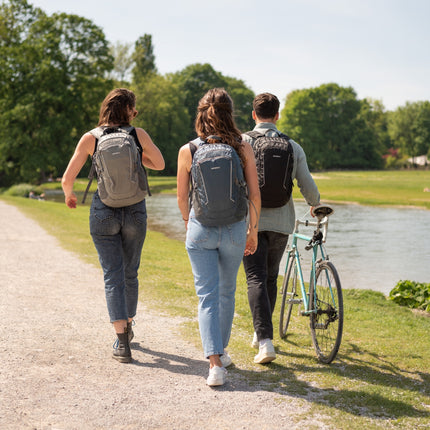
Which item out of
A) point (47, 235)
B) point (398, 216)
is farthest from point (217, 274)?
point (398, 216)

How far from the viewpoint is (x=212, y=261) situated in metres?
3.95

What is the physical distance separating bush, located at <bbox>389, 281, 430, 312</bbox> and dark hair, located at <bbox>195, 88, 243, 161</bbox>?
5.15m

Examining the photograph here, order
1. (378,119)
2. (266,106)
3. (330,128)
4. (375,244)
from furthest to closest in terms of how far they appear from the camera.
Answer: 1. (378,119)
2. (330,128)
3. (375,244)
4. (266,106)

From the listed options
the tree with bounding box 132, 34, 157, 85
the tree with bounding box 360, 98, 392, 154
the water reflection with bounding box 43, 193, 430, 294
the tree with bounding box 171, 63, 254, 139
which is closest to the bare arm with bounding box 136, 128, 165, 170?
the water reflection with bounding box 43, 193, 430, 294

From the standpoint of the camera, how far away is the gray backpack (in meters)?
4.20

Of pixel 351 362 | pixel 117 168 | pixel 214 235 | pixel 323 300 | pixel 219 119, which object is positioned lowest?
pixel 351 362

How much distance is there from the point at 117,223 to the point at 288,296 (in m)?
1.99

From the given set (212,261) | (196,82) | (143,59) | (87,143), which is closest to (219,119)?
(212,261)

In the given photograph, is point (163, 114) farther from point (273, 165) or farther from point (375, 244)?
point (273, 165)

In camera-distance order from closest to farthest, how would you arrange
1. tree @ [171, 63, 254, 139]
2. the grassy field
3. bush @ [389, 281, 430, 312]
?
the grassy field < bush @ [389, 281, 430, 312] < tree @ [171, 63, 254, 139]

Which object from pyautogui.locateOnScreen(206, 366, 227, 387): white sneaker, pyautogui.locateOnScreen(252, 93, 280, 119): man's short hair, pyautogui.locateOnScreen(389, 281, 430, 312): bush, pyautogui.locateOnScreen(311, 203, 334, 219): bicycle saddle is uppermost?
pyautogui.locateOnScreen(252, 93, 280, 119): man's short hair

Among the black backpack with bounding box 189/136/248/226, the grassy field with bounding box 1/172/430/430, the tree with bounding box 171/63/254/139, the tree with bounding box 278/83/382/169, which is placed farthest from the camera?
the tree with bounding box 278/83/382/169

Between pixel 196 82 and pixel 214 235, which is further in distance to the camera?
pixel 196 82

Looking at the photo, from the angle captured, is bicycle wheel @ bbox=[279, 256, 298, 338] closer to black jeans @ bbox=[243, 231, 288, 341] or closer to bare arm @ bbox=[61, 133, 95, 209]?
black jeans @ bbox=[243, 231, 288, 341]
